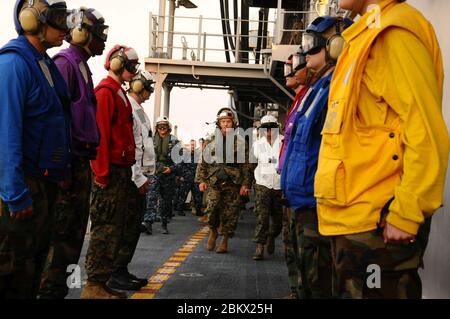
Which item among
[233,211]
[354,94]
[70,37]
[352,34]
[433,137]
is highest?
[70,37]

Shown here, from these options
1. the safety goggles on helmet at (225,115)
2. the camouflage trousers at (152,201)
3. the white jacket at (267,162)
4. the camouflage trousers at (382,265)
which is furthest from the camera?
the camouflage trousers at (152,201)

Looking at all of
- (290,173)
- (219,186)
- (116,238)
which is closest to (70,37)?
(116,238)

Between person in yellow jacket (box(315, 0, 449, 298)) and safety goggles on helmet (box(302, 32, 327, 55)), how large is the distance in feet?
4.42

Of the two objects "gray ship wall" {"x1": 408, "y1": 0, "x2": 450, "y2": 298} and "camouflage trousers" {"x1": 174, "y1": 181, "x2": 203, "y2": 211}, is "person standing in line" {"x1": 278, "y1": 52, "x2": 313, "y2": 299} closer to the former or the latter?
"gray ship wall" {"x1": 408, "y1": 0, "x2": 450, "y2": 298}

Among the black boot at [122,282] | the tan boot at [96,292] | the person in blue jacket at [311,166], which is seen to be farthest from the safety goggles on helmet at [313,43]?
the black boot at [122,282]

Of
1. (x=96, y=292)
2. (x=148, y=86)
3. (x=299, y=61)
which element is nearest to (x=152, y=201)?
(x=148, y=86)

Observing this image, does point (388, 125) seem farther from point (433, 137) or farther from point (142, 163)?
point (142, 163)

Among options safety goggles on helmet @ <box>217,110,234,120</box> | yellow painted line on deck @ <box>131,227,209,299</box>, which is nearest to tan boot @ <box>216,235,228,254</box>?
yellow painted line on deck @ <box>131,227,209,299</box>

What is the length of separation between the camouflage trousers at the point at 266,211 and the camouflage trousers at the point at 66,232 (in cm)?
431

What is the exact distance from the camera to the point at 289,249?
542 centimetres

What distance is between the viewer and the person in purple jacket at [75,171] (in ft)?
13.0

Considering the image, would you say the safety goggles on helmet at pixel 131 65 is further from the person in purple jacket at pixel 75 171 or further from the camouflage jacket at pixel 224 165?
the camouflage jacket at pixel 224 165

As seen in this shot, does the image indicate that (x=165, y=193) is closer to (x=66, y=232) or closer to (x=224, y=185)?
(x=224, y=185)

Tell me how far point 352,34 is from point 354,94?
357 mm
